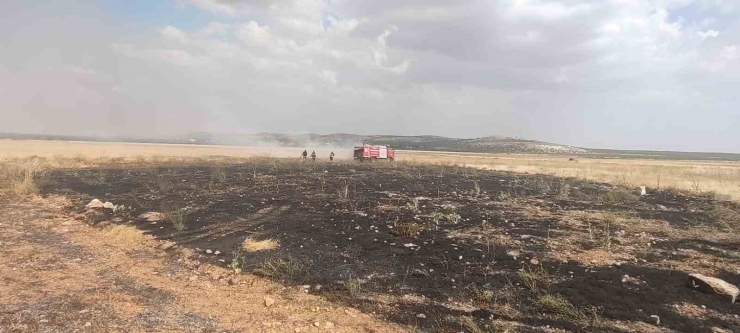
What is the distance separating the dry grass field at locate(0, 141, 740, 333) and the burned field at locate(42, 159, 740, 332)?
48 millimetres

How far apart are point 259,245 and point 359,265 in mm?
2697

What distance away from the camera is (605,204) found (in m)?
16.6

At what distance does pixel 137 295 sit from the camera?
698 centimetres

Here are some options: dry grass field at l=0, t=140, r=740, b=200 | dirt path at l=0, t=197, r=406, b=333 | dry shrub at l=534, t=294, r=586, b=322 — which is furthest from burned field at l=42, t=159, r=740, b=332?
dry grass field at l=0, t=140, r=740, b=200

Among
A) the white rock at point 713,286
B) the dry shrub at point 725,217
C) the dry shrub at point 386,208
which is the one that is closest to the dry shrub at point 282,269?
the dry shrub at point 386,208

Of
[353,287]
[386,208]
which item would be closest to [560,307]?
[353,287]

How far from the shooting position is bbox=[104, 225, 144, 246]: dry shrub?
34.3ft

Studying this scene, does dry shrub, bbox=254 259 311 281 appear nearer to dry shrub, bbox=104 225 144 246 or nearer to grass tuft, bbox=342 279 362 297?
grass tuft, bbox=342 279 362 297

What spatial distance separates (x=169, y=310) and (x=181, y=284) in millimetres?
1366

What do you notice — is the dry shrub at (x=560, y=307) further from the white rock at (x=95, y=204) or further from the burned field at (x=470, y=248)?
the white rock at (x=95, y=204)

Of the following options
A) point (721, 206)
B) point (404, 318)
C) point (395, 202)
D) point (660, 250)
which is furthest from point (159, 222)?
Result: point (721, 206)

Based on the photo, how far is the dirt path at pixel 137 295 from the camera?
19.4 ft

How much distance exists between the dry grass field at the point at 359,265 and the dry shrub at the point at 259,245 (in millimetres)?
47

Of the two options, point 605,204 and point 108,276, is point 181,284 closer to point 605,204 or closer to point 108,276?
point 108,276
